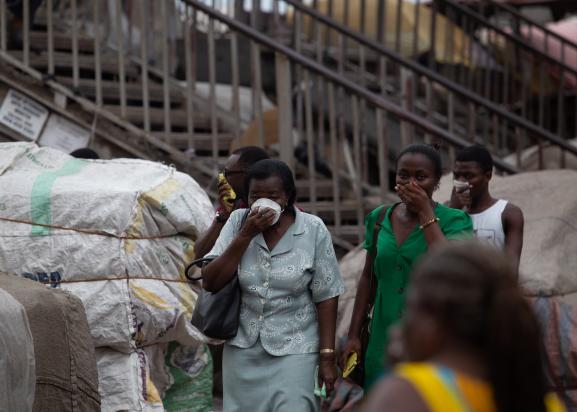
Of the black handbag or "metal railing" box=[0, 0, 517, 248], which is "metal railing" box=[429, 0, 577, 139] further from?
the black handbag

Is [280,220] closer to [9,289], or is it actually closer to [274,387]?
[274,387]

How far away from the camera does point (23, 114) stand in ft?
28.8

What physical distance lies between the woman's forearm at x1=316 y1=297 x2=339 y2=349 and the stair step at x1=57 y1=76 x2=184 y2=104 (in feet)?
15.0

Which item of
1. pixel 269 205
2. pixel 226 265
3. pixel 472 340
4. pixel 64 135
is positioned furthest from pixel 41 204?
pixel 472 340

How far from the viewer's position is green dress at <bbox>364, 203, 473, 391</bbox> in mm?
4883

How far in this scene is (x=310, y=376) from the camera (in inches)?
197

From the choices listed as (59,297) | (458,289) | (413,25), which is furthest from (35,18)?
(458,289)

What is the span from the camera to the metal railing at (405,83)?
9.48 meters

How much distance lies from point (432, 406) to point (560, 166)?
7.72 metres

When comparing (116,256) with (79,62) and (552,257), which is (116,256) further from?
(79,62)

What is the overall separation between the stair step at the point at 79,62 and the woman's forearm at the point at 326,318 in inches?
191

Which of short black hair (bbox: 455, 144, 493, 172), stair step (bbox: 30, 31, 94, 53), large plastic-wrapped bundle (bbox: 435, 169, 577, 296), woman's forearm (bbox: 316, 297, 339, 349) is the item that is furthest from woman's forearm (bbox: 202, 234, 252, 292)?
stair step (bbox: 30, 31, 94, 53)

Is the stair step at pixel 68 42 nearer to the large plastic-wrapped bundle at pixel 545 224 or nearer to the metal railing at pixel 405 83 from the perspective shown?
the metal railing at pixel 405 83

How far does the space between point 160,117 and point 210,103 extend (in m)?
0.64
